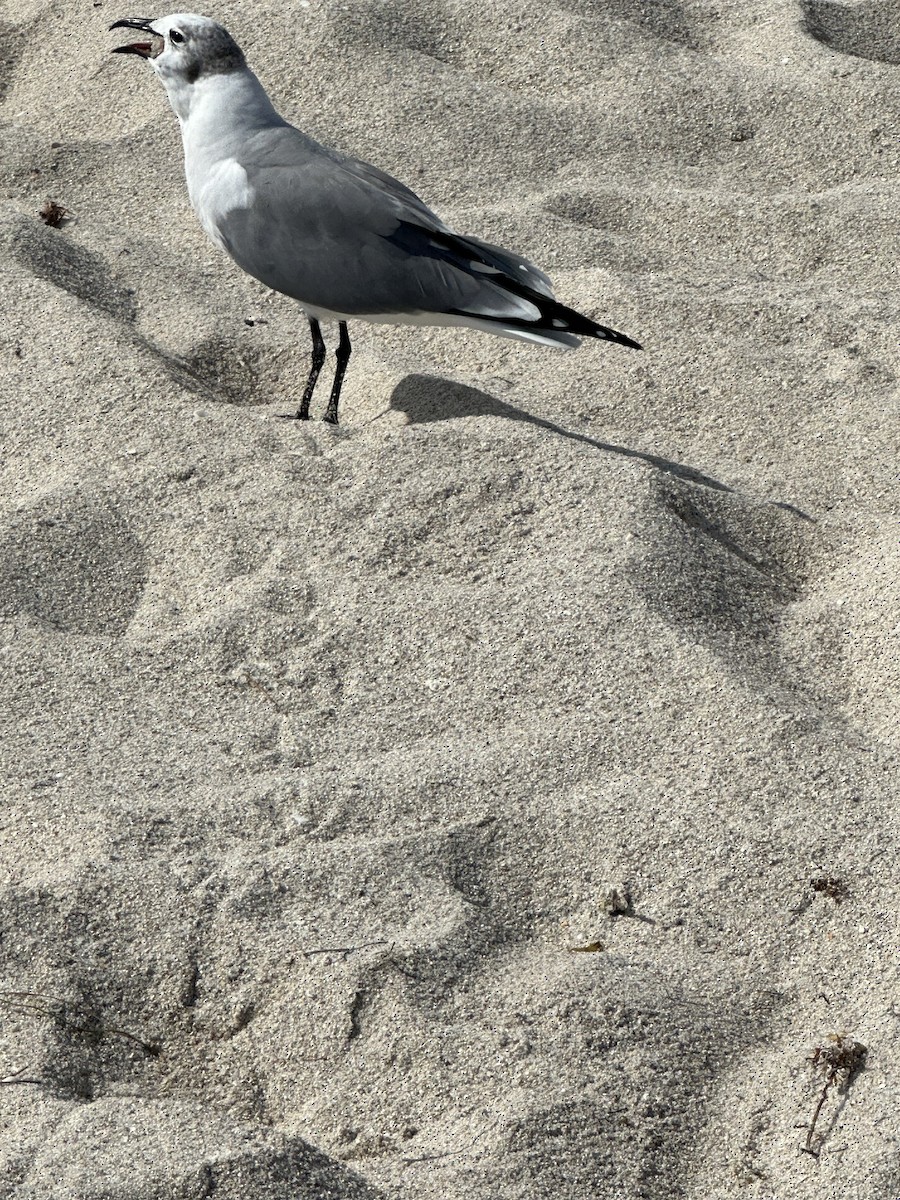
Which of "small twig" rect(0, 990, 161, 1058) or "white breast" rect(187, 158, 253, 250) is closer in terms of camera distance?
"small twig" rect(0, 990, 161, 1058)

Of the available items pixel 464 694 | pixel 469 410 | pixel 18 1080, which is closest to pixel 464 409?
pixel 469 410

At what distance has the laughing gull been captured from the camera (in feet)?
11.8

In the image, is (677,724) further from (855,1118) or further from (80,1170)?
(80,1170)

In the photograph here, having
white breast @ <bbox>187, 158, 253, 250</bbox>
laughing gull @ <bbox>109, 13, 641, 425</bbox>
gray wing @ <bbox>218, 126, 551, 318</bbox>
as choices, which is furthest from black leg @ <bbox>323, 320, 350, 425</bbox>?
white breast @ <bbox>187, 158, 253, 250</bbox>

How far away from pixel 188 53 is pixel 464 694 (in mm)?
2043

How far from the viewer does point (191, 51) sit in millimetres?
3924

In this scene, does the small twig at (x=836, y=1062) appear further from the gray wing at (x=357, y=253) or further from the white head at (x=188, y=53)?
the white head at (x=188, y=53)

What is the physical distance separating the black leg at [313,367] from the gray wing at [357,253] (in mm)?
130

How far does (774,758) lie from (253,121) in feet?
7.20

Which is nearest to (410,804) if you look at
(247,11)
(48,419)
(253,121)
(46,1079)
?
(46,1079)

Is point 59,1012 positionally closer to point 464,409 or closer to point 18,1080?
point 18,1080

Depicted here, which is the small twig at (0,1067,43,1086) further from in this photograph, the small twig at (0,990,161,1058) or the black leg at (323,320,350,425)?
the black leg at (323,320,350,425)

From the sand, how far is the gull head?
0.51 metres

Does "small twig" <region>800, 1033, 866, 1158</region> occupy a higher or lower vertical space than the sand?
higher
